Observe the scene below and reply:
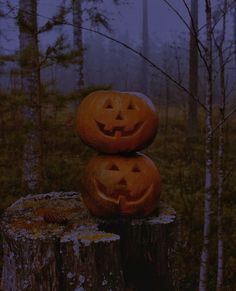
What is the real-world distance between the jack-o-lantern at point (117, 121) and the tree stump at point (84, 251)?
59 cm

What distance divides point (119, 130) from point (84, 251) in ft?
3.16

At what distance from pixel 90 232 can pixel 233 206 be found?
4.24 meters

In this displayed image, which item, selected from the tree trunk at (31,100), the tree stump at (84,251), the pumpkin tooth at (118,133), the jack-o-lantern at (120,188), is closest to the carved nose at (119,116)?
the pumpkin tooth at (118,133)

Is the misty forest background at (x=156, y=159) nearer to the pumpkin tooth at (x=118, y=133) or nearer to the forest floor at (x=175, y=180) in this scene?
the forest floor at (x=175, y=180)

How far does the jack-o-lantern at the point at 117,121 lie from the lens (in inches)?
119

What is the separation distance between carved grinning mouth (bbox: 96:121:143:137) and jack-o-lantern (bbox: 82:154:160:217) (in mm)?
192

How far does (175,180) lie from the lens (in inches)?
305

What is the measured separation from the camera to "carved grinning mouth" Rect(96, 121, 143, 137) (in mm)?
3027

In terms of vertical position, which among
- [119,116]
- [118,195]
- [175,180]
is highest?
[119,116]

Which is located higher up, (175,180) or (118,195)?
(118,195)

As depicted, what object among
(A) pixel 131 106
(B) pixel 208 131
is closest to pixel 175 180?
(A) pixel 131 106

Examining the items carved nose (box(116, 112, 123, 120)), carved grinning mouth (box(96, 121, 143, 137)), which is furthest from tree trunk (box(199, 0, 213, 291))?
carved nose (box(116, 112, 123, 120))

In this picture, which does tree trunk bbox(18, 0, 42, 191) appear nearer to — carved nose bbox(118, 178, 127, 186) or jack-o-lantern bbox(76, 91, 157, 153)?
jack-o-lantern bbox(76, 91, 157, 153)

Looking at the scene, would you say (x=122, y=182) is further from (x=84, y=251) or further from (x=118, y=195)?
(x=84, y=251)
